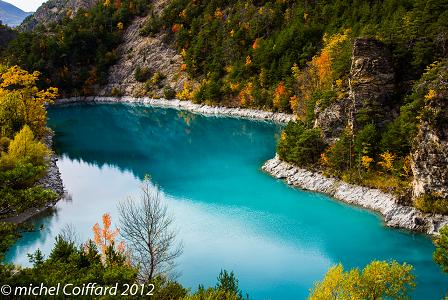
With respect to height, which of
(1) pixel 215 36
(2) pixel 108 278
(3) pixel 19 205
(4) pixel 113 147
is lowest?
(4) pixel 113 147

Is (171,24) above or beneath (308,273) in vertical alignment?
above

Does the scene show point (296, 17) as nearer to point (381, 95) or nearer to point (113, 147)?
point (113, 147)

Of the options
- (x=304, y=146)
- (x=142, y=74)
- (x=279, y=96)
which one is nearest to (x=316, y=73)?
(x=279, y=96)

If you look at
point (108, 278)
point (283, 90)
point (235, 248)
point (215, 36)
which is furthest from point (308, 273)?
point (215, 36)

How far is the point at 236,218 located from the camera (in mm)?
41625

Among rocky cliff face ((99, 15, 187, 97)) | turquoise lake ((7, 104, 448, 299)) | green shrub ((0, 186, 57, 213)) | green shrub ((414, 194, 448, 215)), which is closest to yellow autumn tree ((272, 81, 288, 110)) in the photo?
turquoise lake ((7, 104, 448, 299))

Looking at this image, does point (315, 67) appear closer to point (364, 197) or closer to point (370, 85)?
point (370, 85)

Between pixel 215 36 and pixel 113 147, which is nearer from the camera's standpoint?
pixel 113 147

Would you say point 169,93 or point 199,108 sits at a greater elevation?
point 169,93

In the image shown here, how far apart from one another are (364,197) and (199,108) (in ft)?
242

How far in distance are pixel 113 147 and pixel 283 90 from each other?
39.4 meters

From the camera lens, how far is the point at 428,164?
121 ft

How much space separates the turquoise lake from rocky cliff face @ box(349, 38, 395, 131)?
10.3 m

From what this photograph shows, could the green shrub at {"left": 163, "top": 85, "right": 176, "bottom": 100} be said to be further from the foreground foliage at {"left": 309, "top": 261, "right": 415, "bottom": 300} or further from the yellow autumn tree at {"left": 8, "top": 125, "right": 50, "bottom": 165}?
the foreground foliage at {"left": 309, "top": 261, "right": 415, "bottom": 300}
